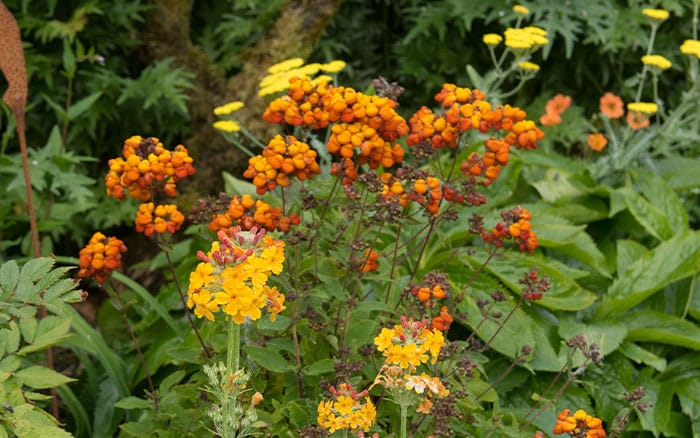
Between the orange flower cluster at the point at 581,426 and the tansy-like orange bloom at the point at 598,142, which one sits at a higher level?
the orange flower cluster at the point at 581,426

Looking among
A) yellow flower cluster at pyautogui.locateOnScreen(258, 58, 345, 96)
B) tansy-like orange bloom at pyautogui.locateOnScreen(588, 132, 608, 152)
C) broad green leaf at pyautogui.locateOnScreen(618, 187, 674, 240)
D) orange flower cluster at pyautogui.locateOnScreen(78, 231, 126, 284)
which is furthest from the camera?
tansy-like orange bloom at pyautogui.locateOnScreen(588, 132, 608, 152)

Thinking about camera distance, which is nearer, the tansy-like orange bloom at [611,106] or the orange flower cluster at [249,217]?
the orange flower cluster at [249,217]

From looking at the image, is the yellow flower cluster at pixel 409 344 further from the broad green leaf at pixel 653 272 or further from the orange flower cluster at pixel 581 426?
the broad green leaf at pixel 653 272

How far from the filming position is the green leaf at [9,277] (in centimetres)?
171

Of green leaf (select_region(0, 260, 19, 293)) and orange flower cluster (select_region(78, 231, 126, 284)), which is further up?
green leaf (select_region(0, 260, 19, 293))

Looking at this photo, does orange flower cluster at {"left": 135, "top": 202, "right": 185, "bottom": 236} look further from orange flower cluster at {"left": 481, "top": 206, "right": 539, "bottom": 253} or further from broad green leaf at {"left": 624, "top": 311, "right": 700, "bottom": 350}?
broad green leaf at {"left": 624, "top": 311, "right": 700, "bottom": 350}

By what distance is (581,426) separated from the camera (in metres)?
1.88

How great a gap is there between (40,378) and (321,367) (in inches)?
25.6

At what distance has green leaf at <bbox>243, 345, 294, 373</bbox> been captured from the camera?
2.06 metres

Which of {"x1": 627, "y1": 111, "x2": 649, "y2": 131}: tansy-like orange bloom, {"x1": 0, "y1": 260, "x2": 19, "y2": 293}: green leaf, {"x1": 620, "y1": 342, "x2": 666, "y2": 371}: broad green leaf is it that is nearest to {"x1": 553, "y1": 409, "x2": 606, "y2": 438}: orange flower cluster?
{"x1": 0, "y1": 260, "x2": 19, "y2": 293}: green leaf

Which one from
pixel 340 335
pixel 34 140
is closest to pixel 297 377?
pixel 340 335

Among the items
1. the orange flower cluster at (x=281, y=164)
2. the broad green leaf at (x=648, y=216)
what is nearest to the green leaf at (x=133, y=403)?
the orange flower cluster at (x=281, y=164)

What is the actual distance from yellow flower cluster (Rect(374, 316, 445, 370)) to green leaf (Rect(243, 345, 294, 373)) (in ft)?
1.37

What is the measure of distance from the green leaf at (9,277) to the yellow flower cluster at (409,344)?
67 cm
